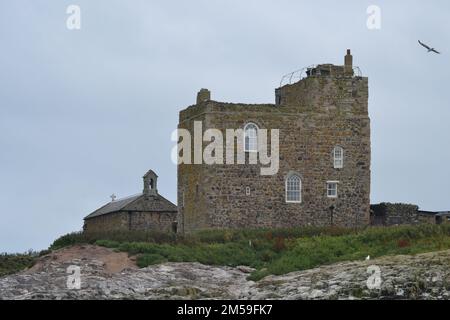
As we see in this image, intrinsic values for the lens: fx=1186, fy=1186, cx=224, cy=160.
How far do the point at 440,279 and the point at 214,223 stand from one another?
20.7m

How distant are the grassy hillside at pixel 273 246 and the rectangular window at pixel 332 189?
20.3 ft

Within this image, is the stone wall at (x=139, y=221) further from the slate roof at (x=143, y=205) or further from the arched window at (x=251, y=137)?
the arched window at (x=251, y=137)

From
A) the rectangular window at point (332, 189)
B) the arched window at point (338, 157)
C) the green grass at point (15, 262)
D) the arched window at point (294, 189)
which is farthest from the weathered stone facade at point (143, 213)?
the green grass at point (15, 262)

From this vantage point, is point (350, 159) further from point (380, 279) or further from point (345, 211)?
point (380, 279)

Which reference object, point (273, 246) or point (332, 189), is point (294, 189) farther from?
point (273, 246)

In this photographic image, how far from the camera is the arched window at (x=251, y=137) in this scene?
57312 millimetres

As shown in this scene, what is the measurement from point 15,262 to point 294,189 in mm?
15188

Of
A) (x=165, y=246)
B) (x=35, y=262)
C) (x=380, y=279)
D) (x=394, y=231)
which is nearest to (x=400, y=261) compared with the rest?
(x=380, y=279)

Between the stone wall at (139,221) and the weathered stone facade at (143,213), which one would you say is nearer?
the stone wall at (139,221)

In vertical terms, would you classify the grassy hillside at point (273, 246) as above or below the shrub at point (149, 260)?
above

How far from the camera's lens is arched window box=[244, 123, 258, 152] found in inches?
2256

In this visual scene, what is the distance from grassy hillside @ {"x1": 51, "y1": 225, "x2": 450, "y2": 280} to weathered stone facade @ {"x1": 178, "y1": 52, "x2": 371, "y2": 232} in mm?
4366

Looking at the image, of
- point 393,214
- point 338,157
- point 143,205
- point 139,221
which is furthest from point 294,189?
point 143,205

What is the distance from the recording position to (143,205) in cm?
7606
